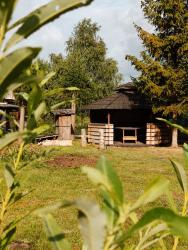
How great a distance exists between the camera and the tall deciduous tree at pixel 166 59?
24016mm

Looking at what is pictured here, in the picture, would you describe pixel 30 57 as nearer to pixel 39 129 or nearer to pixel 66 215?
pixel 39 129

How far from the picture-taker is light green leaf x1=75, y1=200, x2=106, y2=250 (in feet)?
1.85

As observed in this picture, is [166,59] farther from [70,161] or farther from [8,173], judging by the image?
[8,173]

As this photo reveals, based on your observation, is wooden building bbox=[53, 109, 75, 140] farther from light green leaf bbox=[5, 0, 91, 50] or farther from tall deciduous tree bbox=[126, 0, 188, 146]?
light green leaf bbox=[5, 0, 91, 50]

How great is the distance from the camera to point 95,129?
90.6 feet

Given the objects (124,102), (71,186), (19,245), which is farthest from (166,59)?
(19,245)

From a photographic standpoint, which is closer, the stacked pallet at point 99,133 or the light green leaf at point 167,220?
the light green leaf at point 167,220

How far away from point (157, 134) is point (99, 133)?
401 cm

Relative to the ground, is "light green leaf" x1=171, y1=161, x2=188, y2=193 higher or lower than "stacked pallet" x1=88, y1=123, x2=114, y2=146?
higher

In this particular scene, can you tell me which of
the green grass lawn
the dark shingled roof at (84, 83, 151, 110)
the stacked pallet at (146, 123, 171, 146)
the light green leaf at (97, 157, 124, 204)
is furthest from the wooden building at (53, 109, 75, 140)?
the light green leaf at (97, 157, 124, 204)

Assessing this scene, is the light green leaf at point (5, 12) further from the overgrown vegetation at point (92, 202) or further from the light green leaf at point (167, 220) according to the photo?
the light green leaf at point (167, 220)

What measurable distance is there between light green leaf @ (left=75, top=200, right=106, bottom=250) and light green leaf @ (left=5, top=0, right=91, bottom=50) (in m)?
0.32

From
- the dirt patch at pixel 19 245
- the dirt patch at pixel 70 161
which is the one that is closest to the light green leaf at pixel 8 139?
the dirt patch at pixel 19 245

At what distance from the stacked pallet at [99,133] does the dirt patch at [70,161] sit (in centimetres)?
669
